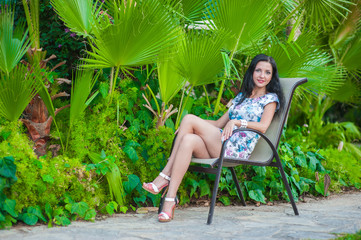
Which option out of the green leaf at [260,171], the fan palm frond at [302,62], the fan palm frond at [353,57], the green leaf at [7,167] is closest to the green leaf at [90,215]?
the green leaf at [7,167]

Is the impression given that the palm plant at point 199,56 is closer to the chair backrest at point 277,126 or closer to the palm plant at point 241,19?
the palm plant at point 241,19

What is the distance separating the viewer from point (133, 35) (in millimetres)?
3215

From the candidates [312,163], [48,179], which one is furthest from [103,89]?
[312,163]

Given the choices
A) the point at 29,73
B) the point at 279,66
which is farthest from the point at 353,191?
the point at 29,73

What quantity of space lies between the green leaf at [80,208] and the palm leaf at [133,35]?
3.16 feet

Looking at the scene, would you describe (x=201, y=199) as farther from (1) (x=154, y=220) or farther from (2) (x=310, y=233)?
(2) (x=310, y=233)

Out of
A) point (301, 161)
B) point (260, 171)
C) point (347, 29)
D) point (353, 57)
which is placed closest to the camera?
point (260, 171)

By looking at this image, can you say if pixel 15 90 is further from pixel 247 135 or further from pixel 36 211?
pixel 247 135

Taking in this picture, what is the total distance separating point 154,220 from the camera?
314cm

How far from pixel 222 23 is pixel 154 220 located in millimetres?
1732

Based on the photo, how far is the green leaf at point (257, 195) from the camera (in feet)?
12.8

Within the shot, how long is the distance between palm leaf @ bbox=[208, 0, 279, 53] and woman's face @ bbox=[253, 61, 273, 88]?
0.36 meters

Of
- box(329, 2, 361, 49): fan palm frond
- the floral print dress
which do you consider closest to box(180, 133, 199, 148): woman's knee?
Result: the floral print dress

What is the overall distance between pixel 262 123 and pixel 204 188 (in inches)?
32.3
